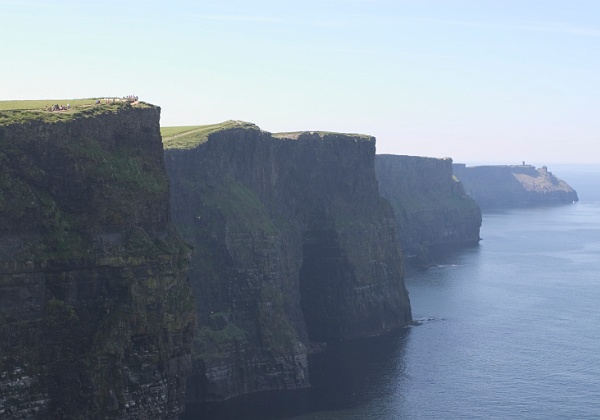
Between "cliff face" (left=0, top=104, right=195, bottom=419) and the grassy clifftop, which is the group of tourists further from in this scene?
"cliff face" (left=0, top=104, right=195, bottom=419)

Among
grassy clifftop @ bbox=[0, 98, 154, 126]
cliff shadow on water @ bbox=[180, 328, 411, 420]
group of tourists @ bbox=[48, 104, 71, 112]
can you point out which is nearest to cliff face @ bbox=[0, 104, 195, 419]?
grassy clifftop @ bbox=[0, 98, 154, 126]

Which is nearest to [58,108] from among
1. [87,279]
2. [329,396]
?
[87,279]

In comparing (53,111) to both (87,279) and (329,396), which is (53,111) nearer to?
(87,279)

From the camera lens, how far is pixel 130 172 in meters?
134

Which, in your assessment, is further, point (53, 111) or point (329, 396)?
point (329, 396)

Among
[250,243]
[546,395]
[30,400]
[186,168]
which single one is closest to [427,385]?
[546,395]

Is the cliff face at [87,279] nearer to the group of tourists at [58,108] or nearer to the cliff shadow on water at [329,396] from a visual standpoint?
the group of tourists at [58,108]

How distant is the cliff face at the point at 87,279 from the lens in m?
117

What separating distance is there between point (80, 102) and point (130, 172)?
23429mm

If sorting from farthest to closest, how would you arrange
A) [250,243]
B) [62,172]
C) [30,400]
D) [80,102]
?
[250,243] < [80,102] < [62,172] < [30,400]

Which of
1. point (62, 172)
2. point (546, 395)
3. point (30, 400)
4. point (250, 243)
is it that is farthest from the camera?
point (250, 243)

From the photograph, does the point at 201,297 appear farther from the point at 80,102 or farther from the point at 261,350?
the point at 80,102

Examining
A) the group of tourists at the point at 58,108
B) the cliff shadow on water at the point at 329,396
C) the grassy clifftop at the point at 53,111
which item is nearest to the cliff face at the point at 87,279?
the grassy clifftop at the point at 53,111

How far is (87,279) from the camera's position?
4867 inches
